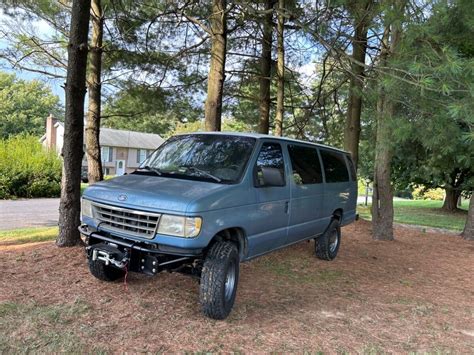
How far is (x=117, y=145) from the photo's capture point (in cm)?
4844

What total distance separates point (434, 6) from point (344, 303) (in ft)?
13.9

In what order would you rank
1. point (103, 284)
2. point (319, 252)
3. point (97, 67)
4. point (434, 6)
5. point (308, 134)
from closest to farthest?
point (103, 284) < point (434, 6) < point (319, 252) < point (97, 67) < point (308, 134)

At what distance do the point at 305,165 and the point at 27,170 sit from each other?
19.4m

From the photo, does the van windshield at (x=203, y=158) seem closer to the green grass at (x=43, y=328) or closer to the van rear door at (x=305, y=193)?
the van rear door at (x=305, y=193)

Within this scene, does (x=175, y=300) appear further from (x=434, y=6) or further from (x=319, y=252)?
(x=434, y=6)

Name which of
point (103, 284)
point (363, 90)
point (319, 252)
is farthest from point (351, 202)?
point (103, 284)

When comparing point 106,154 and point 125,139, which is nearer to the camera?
point 106,154

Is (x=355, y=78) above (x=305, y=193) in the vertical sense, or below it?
above

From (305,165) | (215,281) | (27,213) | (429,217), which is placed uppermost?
(305,165)

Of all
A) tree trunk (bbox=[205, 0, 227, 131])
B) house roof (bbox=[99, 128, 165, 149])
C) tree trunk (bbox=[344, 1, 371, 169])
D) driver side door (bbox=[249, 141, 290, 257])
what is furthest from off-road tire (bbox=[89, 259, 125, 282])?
house roof (bbox=[99, 128, 165, 149])

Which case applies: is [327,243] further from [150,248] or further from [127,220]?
[127,220]

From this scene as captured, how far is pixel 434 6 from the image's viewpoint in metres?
5.79

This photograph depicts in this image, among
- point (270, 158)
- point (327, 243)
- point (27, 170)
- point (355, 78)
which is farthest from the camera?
point (27, 170)

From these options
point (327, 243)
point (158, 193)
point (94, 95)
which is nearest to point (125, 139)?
point (94, 95)
